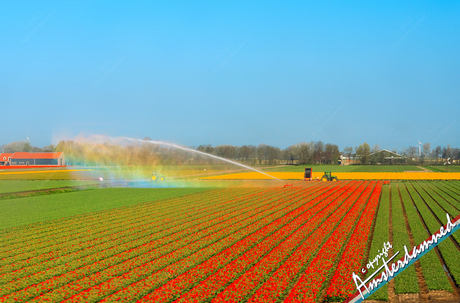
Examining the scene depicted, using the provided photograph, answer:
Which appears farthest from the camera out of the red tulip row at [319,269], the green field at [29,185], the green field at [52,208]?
the green field at [29,185]

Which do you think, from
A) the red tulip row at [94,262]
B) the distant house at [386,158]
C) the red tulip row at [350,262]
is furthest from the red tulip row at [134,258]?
the distant house at [386,158]

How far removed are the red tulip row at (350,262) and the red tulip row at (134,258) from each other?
5.73 m

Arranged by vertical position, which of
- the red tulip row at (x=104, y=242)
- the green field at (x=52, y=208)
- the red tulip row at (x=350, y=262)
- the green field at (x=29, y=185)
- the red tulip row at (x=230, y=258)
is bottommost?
the green field at (x=29, y=185)

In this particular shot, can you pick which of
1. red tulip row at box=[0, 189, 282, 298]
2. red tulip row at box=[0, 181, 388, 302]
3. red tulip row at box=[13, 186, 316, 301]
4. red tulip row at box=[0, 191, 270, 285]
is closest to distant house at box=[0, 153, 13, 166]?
red tulip row at box=[0, 181, 388, 302]

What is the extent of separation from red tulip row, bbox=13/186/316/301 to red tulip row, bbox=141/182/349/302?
4.70 feet

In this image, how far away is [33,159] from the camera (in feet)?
361

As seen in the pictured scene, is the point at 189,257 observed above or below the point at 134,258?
above

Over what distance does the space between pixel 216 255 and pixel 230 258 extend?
70 cm

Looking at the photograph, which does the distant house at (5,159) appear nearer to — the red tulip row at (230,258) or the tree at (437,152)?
the red tulip row at (230,258)

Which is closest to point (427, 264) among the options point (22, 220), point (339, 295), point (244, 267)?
point (339, 295)

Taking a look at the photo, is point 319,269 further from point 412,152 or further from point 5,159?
point 412,152

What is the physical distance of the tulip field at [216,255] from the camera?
31.1 ft

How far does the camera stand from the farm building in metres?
107

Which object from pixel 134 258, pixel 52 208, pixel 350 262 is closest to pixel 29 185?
pixel 52 208
